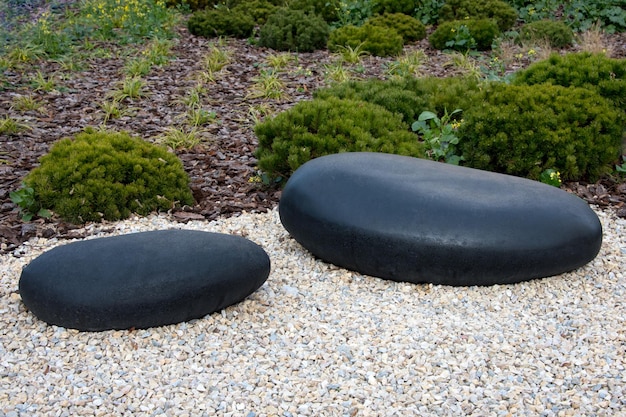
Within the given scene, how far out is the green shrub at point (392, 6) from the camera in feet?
34.5

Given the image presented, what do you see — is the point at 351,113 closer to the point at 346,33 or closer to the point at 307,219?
the point at 307,219

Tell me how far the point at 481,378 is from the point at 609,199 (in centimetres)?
267

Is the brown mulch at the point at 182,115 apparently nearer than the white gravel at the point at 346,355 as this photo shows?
No

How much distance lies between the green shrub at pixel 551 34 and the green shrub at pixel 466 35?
1.47 feet

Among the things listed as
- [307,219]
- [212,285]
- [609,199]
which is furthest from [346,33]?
[212,285]

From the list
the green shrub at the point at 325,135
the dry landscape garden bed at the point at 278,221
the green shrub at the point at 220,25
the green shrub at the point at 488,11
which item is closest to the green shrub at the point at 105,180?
the dry landscape garden bed at the point at 278,221

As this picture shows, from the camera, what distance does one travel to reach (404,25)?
9727 mm

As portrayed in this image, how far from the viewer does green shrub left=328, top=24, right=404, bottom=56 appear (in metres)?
8.87

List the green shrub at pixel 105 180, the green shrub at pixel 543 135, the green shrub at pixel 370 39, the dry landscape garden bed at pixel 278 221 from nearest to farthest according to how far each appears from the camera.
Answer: the dry landscape garden bed at pixel 278 221 → the green shrub at pixel 105 180 → the green shrub at pixel 543 135 → the green shrub at pixel 370 39

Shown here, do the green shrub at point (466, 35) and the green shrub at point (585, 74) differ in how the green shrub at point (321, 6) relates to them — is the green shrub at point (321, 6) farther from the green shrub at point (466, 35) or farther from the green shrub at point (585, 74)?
the green shrub at point (585, 74)

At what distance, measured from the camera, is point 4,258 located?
432 cm

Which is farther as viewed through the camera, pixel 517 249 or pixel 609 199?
pixel 609 199

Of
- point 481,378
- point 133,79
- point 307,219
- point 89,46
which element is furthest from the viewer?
point 89,46

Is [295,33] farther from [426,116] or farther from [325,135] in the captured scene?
[325,135]
